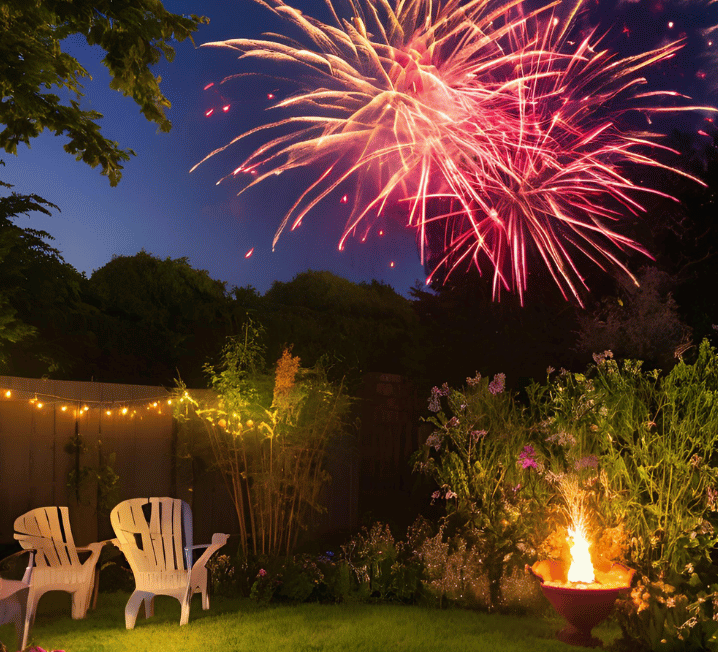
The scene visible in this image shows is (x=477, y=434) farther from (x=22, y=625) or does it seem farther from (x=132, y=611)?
(x=22, y=625)

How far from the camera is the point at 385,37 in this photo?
289 inches

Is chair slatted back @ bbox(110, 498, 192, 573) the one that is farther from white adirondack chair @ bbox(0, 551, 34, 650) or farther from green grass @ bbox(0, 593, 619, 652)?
white adirondack chair @ bbox(0, 551, 34, 650)

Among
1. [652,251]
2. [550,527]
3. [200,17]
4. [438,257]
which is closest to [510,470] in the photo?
[550,527]

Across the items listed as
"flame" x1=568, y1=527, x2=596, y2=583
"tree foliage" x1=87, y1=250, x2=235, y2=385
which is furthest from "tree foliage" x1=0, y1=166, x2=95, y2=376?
"flame" x1=568, y1=527, x2=596, y2=583

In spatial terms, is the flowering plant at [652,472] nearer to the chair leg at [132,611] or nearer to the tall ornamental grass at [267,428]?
the tall ornamental grass at [267,428]

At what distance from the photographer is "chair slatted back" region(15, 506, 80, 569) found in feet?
16.2

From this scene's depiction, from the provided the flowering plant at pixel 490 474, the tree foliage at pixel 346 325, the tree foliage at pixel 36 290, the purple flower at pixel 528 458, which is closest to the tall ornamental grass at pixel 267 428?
the tree foliage at pixel 346 325

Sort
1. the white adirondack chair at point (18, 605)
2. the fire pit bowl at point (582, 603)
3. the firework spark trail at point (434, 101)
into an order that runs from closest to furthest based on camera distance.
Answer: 1. the white adirondack chair at point (18, 605)
2. the fire pit bowl at point (582, 603)
3. the firework spark trail at point (434, 101)

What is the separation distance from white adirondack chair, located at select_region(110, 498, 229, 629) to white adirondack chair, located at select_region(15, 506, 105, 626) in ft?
0.75

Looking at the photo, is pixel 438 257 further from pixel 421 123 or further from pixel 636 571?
pixel 636 571

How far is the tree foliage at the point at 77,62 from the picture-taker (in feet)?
11.5

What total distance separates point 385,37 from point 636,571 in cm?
517

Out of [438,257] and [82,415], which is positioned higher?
[438,257]

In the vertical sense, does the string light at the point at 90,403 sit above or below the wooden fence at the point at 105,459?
above
